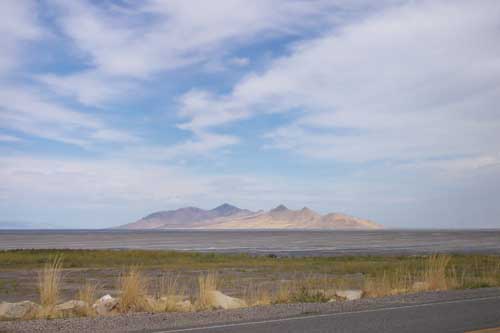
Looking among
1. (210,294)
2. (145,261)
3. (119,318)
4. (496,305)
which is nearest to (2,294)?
(210,294)

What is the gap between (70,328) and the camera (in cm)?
1040

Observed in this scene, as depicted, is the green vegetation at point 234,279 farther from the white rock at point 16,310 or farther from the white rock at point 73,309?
the white rock at point 16,310

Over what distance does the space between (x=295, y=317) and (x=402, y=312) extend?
6.98 feet

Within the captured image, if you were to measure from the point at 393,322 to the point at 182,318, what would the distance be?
4.07 m

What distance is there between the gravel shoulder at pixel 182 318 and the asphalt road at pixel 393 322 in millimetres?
691

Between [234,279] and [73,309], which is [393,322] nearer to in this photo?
[73,309]

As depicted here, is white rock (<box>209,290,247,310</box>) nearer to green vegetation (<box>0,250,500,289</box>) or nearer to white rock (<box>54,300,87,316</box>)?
white rock (<box>54,300,87,316</box>)

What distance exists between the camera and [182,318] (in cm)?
1145

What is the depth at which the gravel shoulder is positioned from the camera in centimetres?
1032

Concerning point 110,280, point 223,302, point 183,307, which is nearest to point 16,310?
point 183,307

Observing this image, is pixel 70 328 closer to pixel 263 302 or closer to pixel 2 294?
pixel 263 302

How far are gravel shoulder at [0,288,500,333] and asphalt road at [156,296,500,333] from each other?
69 centimetres

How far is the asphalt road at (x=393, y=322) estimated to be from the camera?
30.3 feet

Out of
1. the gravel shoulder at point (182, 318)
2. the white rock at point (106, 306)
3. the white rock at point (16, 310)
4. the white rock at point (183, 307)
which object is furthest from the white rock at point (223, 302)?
the white rock at point (16, 310)
